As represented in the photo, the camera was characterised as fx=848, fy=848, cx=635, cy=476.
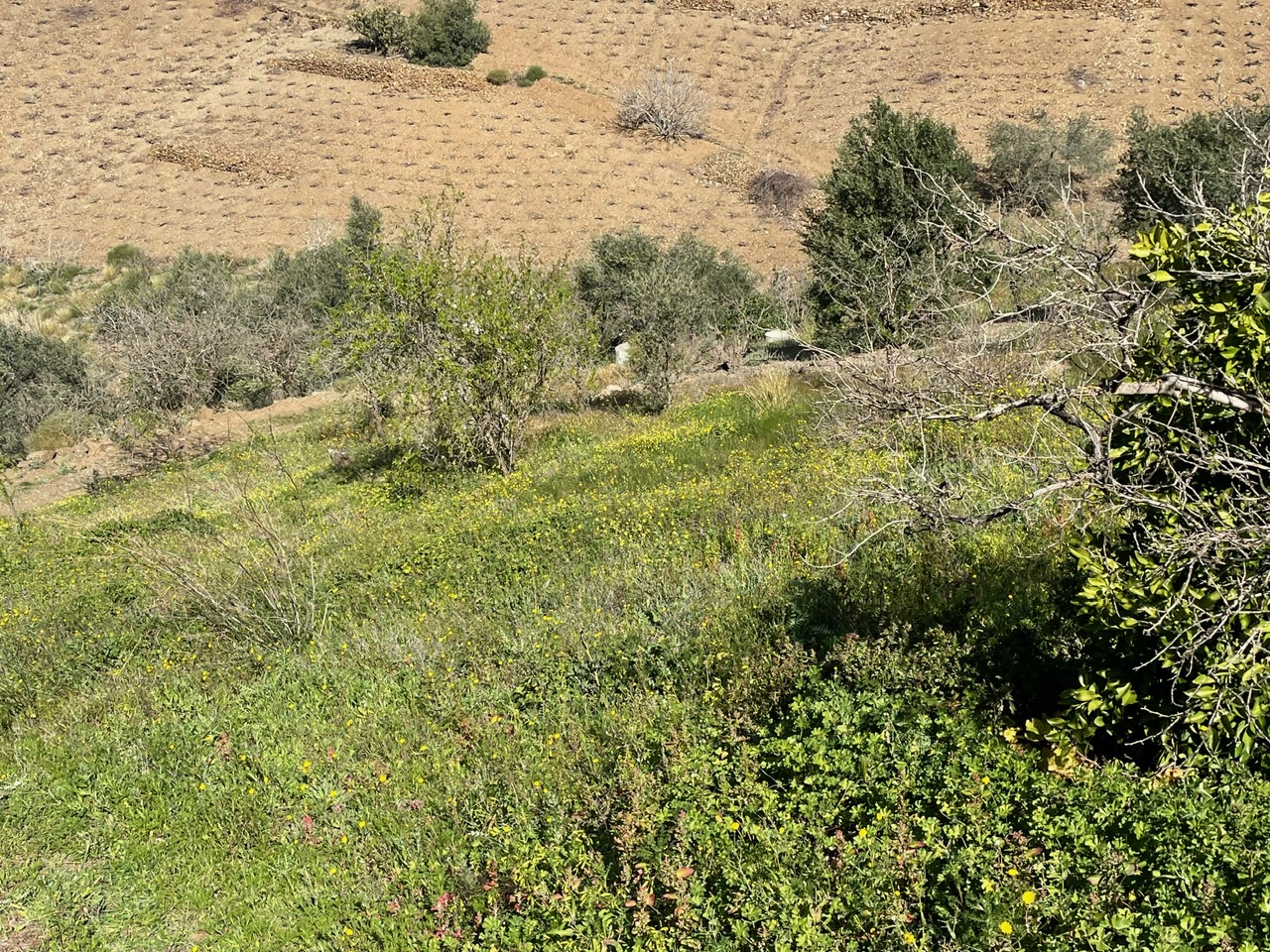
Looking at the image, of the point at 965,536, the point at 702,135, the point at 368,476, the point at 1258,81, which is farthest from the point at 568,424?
the point at 1258,81

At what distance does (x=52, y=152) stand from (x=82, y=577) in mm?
36003

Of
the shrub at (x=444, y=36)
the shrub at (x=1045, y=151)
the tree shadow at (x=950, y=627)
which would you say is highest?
the shrub at (x=444, y=36)

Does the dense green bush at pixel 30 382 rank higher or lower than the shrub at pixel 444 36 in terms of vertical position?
lower

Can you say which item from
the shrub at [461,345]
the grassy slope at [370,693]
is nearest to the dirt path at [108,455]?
the shrub at [461,345]

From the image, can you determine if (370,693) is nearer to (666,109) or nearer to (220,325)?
(220,325)

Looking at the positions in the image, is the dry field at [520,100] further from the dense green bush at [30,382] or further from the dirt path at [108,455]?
the dirt path at [108,455]

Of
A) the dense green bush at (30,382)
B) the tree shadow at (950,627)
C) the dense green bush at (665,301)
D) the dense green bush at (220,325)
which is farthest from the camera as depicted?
the dense green bush at (30,382)

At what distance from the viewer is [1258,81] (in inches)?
1195

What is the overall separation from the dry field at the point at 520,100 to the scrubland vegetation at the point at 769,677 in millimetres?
21933

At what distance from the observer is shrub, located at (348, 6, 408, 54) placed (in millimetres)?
40281

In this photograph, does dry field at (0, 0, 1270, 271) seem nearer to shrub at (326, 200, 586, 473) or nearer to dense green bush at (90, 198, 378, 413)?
dense green bush at (90, 198, 378, 413)

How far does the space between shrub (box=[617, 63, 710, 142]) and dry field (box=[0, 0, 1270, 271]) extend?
1.08 m

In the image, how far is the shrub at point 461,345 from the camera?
1104cm

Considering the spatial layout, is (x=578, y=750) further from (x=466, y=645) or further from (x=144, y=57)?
(x=144, y=57)
